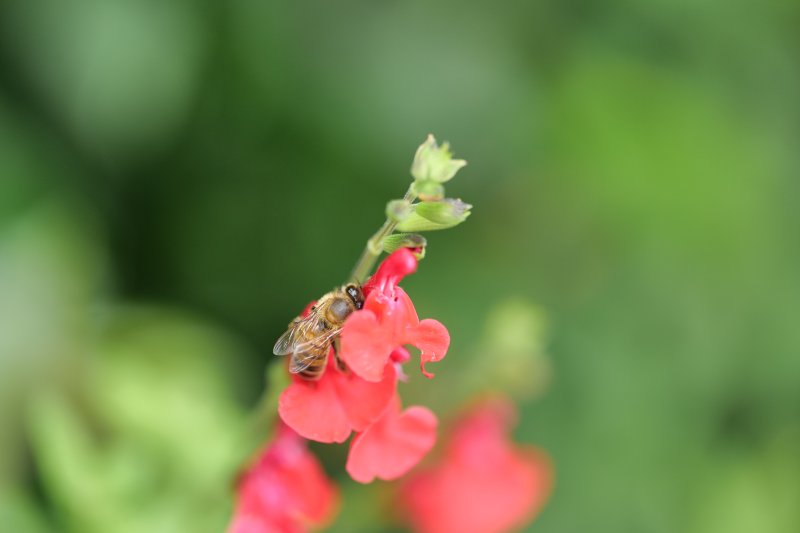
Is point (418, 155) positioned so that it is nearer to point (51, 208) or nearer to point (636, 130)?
point (51, 208)

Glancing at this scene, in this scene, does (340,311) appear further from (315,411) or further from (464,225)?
(464,225)

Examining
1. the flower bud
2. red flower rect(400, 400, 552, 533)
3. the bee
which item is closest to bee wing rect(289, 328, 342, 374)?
the bee

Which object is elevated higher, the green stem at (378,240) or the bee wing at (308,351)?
the green stem at (378,240)

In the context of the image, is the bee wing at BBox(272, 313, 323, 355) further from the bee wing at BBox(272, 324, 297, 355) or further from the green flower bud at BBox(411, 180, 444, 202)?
the green flower bud at BBox(411, 180, 444, 202)

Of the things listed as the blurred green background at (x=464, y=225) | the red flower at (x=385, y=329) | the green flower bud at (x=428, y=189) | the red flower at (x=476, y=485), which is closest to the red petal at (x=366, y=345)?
→ the red flower at (x=385, y=329)

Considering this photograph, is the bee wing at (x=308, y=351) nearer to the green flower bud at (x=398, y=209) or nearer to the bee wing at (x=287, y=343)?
the bee wing at (x=287, y=343)

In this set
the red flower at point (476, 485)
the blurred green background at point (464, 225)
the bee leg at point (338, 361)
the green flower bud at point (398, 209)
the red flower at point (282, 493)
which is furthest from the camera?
the blurred green background at point (464, 225)
